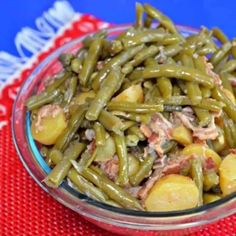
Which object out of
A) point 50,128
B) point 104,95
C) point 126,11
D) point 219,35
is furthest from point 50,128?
point 126,11

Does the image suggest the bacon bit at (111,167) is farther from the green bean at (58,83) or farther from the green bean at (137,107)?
the green bean at (58,83)

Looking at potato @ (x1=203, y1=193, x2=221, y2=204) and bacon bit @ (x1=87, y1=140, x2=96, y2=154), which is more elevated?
bacon bit @ (x1=87, y1=140, x2=96, y2=154)

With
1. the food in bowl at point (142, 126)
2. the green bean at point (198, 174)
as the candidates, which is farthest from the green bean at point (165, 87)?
the green bean at point (198, 174)

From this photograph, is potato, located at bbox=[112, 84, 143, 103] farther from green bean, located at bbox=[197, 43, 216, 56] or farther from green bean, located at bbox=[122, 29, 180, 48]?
green bean, located at bbox=[197, 43, 216, 56]

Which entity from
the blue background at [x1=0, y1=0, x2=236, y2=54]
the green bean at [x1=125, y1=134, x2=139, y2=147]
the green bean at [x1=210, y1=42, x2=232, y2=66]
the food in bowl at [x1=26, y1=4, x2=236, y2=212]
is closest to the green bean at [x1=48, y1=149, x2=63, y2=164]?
the food in bowl at [x1=26, y1=4, x2=236, y2=212]

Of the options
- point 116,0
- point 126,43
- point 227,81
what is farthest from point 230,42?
point 116,0

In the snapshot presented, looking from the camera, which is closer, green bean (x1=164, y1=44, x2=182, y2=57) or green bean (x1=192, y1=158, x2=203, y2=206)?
green bean (x1=192, y1=158, x2=203, y2=206)

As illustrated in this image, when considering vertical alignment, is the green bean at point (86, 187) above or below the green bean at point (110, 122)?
below
